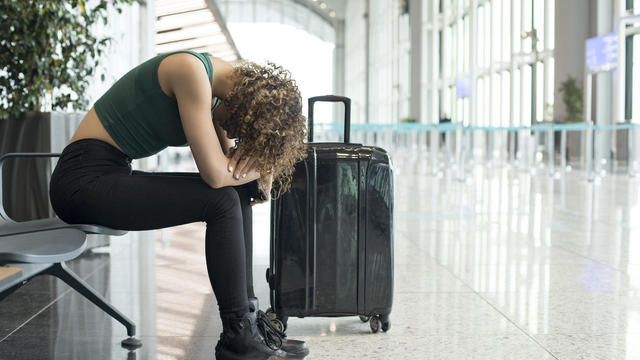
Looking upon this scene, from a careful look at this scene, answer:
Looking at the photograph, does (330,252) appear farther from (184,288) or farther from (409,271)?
(409,271)

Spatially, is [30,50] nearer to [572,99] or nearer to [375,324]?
[375,324]

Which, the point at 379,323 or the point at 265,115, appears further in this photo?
the point at 379,323

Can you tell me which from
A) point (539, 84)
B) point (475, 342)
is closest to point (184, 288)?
point (475, 342)

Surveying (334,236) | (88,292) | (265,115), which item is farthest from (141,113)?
(334,236)

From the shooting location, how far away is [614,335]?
2.36m

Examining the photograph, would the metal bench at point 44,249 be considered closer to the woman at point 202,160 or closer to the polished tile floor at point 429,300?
the woman at point 202,160

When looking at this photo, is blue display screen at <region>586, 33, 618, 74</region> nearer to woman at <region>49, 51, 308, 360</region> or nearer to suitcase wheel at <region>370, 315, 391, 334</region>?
suitcase wheel at <region>370, 315, 391, 334</region>

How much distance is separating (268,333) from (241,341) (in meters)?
0.12

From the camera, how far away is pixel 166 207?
194cm

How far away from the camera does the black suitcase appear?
2316mm

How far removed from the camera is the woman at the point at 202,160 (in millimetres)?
1904

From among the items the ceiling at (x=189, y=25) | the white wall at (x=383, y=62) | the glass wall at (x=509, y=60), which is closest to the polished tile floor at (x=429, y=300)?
the ceiling at (x=189, y=25)

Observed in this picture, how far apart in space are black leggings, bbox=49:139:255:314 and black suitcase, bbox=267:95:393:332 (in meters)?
0.36

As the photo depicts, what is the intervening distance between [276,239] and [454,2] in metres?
24.9
